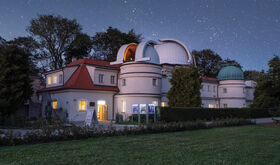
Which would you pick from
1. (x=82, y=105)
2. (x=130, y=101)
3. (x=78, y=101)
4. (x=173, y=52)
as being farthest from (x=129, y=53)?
(x=78, y=101)

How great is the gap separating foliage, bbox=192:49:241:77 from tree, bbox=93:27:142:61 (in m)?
18.8

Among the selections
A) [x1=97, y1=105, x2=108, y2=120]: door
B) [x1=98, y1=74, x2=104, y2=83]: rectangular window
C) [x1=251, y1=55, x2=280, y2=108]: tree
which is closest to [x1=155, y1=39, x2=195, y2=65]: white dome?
[x1=98, y1=74, x2=104, y2=83]: rectangular window

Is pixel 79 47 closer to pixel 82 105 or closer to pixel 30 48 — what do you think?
pixel 30 48

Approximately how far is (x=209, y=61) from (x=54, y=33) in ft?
120

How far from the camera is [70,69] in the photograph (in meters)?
31.0

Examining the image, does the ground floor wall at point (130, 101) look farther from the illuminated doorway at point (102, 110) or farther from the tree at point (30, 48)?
the tree at point (30, 48)

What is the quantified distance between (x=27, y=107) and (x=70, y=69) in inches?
362

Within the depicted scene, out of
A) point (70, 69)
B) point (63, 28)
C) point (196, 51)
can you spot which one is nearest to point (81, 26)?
point (63, 28)

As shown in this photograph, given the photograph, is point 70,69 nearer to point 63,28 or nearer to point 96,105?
point 96,105

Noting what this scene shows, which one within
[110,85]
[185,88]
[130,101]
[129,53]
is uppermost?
[129,53]

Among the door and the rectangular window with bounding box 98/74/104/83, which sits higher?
the rectangular window with bounding box 98/74/104/83

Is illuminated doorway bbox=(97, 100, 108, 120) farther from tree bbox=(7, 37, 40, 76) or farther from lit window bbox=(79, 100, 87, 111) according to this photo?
tree bbox=(7, 37, 40, 76)

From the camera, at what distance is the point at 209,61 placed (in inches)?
2406

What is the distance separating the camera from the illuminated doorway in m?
29.7
